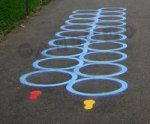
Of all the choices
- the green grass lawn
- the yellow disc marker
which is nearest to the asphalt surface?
the yellow disc marker

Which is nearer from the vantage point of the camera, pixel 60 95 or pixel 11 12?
pixel 60 95

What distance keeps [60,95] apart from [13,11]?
7.64m

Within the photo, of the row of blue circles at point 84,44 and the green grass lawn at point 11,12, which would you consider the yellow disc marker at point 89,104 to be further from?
the green grass lawn at point 11,12

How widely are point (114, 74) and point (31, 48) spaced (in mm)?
2839

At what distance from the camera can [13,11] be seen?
13.3 metres

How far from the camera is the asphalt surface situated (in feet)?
17.4

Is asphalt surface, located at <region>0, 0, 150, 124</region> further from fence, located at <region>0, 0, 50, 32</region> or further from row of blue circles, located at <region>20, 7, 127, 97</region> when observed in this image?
fence, located at <region>0, 0, 50, 32</region>

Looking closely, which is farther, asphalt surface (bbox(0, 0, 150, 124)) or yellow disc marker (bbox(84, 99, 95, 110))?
yellow disc marker (bbox(84, 99, 95, 110))

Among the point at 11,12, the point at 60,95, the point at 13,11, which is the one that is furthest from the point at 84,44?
the point at 13,11

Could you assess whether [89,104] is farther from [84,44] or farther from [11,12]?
[11,12]

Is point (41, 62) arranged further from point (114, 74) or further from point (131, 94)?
point (131, 94)

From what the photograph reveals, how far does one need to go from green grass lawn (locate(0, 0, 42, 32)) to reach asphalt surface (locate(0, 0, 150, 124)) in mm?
826

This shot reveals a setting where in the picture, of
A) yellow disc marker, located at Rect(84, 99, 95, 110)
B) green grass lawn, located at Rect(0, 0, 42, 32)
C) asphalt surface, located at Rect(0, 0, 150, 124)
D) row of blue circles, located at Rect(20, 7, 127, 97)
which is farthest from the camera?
green grass lawn, located at Rect(0, 0, 42, 32)

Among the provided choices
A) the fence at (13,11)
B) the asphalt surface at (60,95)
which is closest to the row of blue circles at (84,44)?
the asphalt surface at (60,95)
